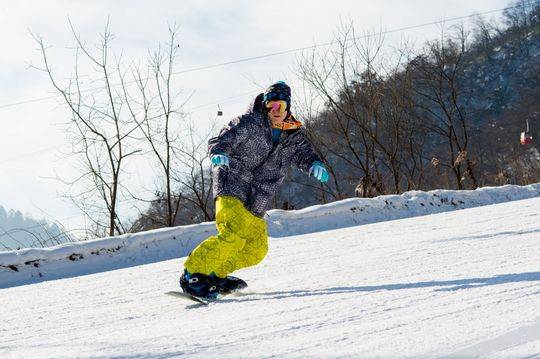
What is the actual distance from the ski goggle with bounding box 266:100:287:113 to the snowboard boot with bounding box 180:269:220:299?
109cm

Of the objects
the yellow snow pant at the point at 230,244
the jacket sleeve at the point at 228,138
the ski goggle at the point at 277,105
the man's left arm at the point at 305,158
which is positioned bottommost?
the yellow snow pant at the point at 230,244

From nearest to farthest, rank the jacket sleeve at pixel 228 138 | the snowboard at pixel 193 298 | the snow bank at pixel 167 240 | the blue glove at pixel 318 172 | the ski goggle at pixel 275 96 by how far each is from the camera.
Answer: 1. the snowboard at pixel 193 298
2. the jacket sleeve at pixel 228 138
3. the ski goggle at pixel 275 96
4. the blue glove at pixel 318 172
5. the snow bank at pixel 167 240

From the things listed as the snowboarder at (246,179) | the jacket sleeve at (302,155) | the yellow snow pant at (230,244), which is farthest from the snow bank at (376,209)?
the yellow snow pant at (230,244)

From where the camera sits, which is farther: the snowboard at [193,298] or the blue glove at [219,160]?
the blue glove at [219,160]

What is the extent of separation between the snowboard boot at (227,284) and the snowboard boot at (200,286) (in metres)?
0.03

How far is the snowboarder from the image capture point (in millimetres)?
3592

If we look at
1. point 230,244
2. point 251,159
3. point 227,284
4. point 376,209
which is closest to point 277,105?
point 251,159

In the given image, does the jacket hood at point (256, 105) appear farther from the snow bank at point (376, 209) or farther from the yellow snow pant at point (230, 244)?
the snow bank at point (376, 209)

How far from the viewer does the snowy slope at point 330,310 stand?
1930 mm

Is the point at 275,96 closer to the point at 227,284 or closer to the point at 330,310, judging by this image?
the point at 227,284

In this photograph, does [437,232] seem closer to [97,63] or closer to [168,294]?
[168,294]

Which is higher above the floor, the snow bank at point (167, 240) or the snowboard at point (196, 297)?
the snow bank at point (167, 240)

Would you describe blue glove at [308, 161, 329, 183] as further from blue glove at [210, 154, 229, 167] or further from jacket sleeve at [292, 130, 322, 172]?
blue glove at [210, 154, 229, 167]

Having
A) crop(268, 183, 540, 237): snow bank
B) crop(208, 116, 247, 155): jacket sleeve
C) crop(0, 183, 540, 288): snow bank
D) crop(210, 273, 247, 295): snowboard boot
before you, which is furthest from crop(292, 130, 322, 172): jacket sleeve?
crop(268, 183, 540, 237): snow bank
